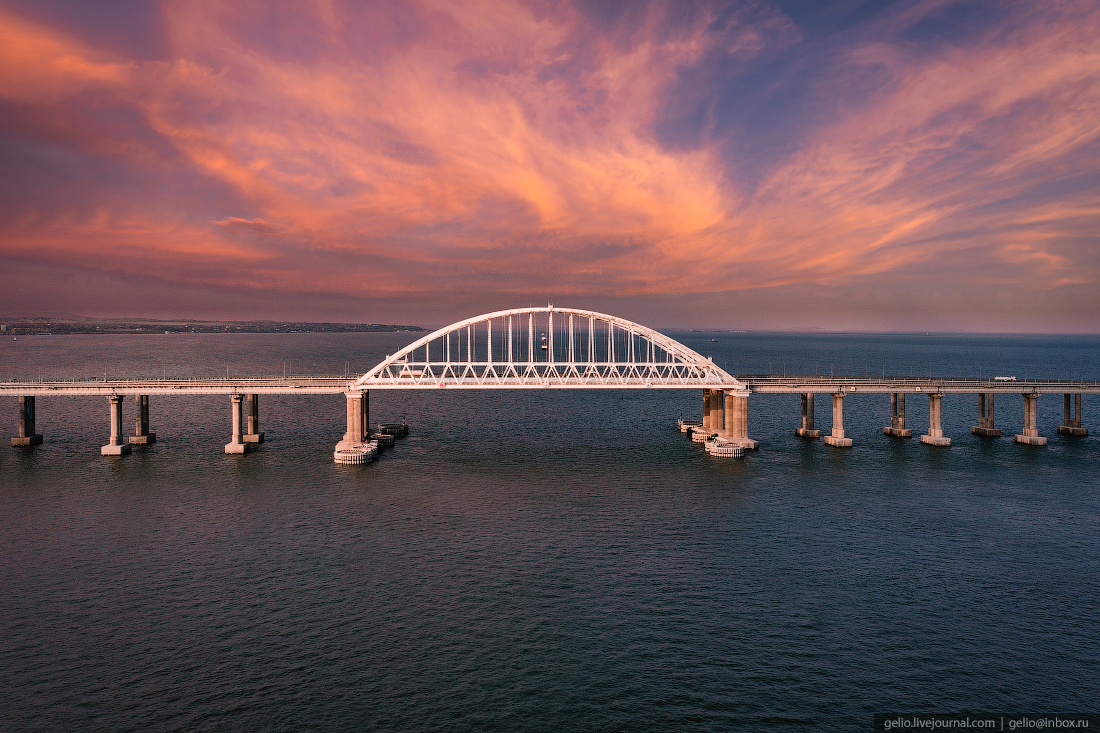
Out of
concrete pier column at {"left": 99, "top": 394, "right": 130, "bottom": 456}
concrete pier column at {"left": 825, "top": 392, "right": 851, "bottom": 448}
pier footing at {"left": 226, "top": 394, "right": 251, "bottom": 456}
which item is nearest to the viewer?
concrete pier column at {"left": 99, "top": 394, "right": 130, "bottom": 456}

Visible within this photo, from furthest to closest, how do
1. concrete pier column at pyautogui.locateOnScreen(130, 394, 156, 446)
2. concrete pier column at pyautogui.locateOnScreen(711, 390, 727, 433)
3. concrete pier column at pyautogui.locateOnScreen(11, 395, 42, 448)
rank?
concrete pier column at pyautogui.locateOnScreen(711, 390, 727, 433), concrete pier column at pyautogui.locateOnScreen(130, 394, 156, 446), concrete pier column at pyautogui.locateOnScreen(11, 395, 42, 448)

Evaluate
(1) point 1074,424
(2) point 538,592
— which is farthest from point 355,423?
(1) point 1074,424

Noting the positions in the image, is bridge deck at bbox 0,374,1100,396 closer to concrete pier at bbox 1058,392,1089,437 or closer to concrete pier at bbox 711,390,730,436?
concrete pier at bbox 1058,392,1089,437

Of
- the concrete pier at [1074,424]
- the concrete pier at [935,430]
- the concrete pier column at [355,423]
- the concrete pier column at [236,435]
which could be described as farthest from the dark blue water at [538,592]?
the concrete pier at [1074,424]

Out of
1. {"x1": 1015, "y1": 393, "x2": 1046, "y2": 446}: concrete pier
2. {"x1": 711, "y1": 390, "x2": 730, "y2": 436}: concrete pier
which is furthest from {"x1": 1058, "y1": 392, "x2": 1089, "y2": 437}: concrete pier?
{"x1": 711, "y1": 390, "x2": 730, "y2": 436}: concrete pier

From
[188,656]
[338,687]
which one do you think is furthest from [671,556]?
[188,656]
